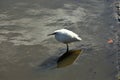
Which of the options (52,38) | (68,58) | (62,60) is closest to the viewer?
(62,60)

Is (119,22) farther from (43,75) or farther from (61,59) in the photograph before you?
(43,75)

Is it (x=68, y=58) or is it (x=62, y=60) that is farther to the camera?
(x=68, y=58)

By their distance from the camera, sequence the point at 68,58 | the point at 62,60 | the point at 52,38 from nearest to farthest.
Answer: the point at 62,60 → the point at 68,58 → the point at 52,38

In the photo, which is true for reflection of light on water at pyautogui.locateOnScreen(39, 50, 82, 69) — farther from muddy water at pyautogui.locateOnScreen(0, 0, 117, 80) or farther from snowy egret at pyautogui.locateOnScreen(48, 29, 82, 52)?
snowy egret at pyautogui.locateOnScreen(48, 29, 82, 52)

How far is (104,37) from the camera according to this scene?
1035 centimetres

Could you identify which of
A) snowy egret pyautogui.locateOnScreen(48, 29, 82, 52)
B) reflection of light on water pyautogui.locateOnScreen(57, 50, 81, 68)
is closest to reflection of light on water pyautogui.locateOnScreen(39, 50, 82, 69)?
reflection of light on water pyautogui.locateOnScreen(57, 50, 81, 68)

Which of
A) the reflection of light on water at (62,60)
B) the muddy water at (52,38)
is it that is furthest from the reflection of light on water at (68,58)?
the muddy water at (52,38)

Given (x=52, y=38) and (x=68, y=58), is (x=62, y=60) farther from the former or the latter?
(x=52, y=38)

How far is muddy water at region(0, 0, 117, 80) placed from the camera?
28.5 ft

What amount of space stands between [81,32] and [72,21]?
2.94 feet

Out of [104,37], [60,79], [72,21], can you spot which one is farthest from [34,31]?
[60,79]

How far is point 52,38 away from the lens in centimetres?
1037

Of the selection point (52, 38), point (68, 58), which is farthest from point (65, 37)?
point (52, 38)

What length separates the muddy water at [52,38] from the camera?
28.5 feet
